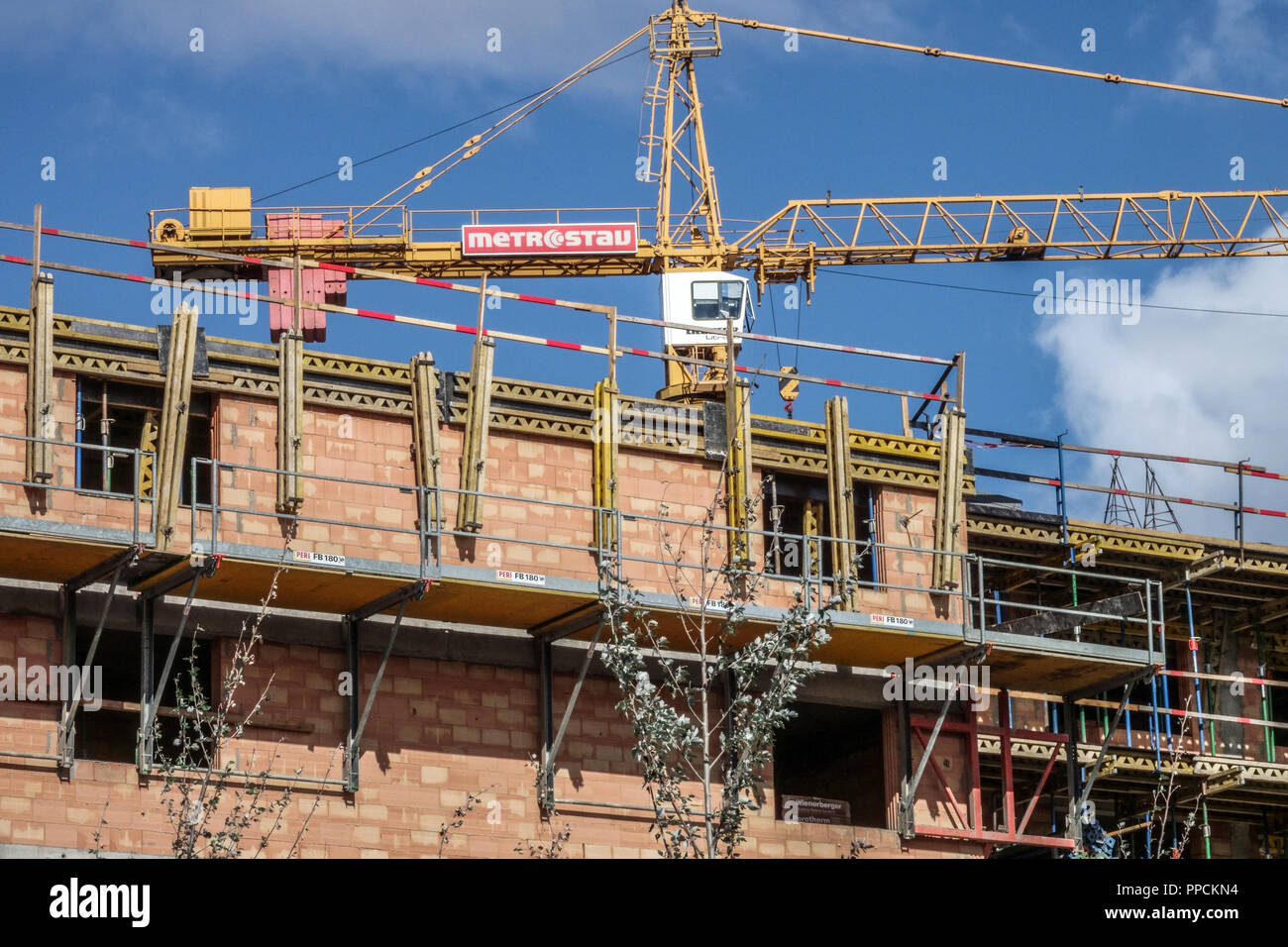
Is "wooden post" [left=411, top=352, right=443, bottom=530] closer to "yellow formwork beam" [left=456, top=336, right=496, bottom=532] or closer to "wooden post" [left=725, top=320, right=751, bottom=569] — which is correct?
"yellow formwork beam" [left=456, top=336, right=496, bottom=532]

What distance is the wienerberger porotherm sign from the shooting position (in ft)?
206

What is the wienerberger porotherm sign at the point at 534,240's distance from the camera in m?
62.9

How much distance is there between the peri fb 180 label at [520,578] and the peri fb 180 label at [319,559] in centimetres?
233

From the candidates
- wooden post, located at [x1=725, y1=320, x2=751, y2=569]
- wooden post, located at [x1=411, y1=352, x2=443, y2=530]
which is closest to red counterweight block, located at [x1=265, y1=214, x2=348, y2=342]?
wooden post, located at [x1=411, y1=352, x2=443, y2=530]

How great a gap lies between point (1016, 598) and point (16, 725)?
20873 millimetres

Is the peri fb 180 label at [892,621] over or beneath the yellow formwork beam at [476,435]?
beneath

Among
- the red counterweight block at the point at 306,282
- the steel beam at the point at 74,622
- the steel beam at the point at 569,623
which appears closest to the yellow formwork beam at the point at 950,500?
the steel beam at the point at 569,623

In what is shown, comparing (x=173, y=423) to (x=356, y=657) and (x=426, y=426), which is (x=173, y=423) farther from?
(x=356, y=657)

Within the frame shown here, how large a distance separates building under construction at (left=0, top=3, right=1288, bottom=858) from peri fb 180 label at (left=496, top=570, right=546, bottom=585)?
3 centimetres

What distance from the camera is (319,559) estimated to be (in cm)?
3020

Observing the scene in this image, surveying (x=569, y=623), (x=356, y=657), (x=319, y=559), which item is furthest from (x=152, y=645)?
(x=569, y=623)

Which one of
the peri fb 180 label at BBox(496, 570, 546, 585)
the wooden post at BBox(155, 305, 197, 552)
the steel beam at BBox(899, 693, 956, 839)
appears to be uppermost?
the wooden post at BBox(155, 305, 197, 552)

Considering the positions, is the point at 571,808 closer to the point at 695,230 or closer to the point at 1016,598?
the point at 1016,598

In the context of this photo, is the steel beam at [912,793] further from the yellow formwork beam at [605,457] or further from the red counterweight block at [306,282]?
the red counterweight block at [306,282]
